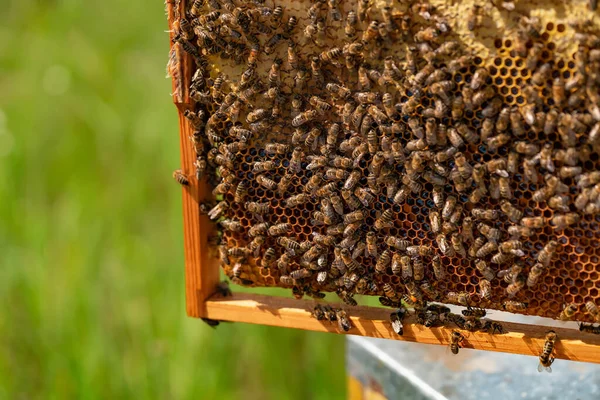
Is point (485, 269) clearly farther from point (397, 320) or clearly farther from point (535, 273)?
point (397, 320)

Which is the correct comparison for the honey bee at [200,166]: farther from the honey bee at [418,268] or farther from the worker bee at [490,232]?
the worker bee at [490,232]

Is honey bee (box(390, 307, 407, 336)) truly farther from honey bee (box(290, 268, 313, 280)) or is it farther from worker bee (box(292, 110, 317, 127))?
worker bee (box(292, 110, 317, 127))

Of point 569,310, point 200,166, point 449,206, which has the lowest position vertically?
point 569,310

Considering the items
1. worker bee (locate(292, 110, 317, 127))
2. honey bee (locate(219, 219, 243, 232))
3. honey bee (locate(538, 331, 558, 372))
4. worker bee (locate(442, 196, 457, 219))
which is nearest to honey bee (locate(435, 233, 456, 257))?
worker bee (locate(442, 196, 457, 219))

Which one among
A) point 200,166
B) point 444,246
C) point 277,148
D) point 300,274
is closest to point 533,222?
point 444,246

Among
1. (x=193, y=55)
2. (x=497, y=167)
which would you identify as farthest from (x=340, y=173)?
(x=193, y=55)

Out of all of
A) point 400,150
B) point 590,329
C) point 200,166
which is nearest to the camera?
point 400,150

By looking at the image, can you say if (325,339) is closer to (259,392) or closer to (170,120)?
(259,392)
